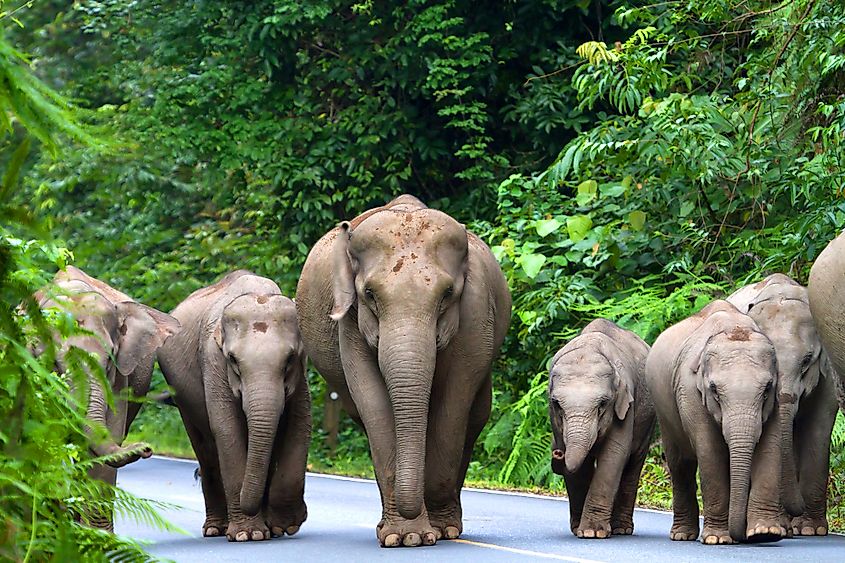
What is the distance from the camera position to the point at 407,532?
418 inches

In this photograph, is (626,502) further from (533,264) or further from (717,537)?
(533,264)

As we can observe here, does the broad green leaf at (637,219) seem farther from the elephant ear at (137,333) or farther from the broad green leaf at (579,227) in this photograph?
the elephant ear at (137,333)

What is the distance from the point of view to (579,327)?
811 inches

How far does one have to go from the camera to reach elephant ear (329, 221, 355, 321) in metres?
11.5

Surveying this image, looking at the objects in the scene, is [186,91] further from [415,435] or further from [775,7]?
[415,435]

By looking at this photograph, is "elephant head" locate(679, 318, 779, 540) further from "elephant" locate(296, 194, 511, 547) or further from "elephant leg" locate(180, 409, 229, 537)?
"elephant leg" locate(180, 409, 229, 537)

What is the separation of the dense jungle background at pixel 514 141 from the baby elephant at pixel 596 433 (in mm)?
3129

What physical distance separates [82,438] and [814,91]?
638 inches

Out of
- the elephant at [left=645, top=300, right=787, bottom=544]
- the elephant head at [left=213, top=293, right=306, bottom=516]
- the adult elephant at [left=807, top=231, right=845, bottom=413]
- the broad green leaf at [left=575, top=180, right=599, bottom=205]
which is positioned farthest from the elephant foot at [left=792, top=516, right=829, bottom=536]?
the broad green leaf at [left=575, top=180, right=599, bottom=205]

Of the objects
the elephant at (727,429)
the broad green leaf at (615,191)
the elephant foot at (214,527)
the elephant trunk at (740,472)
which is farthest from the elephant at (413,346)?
the broad green leaf at (615,191)

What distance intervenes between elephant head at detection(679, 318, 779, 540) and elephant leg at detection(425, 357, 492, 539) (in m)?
1.81

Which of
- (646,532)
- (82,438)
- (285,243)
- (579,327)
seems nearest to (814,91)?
(579,327)

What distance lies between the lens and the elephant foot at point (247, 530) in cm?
1196

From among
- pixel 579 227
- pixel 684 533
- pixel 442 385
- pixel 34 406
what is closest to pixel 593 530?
pixel 684 533
